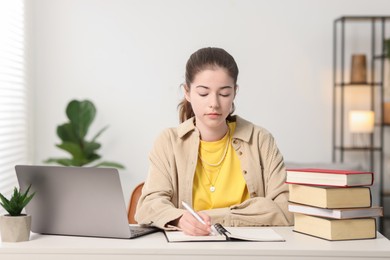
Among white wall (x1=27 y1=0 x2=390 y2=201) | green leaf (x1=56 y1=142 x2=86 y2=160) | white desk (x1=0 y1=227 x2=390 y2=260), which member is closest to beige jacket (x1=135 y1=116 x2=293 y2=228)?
white desk (x1=0 y1=227 x2=390 y2=260)

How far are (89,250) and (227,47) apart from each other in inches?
138

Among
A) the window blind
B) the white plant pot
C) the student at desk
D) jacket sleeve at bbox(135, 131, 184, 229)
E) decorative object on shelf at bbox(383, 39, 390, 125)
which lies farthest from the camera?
decorative object on shelf at bbox(383, 39, 390, 125)

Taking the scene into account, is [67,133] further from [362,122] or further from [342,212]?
[342,212]

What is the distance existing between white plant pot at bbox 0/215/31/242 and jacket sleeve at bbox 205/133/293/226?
0.63 metres

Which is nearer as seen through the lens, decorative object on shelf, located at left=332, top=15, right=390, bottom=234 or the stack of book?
the stack of book

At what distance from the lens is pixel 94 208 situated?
209cm

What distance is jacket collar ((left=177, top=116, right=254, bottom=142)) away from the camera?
261 centimetres

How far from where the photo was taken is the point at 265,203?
239 centimetres

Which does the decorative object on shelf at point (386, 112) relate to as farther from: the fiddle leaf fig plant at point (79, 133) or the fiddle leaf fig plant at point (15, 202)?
the fiddle leaf fig plant at point (15, 202)

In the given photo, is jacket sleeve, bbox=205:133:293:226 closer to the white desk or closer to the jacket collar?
the jacket collar

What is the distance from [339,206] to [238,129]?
2.17 ft

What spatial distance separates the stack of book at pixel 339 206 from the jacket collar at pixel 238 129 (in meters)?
0.50

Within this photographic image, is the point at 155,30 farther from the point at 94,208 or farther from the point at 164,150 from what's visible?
the point at 94,208

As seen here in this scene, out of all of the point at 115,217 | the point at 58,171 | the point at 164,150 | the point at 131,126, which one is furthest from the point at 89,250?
the point at 131,126
